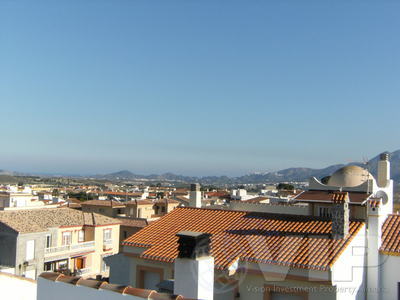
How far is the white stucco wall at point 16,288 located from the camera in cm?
835

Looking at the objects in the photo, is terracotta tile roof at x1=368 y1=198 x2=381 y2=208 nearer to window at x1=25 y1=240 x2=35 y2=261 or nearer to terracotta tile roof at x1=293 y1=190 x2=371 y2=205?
terracotta tile roof at x1=293 y1=190 x2=371 y2=205

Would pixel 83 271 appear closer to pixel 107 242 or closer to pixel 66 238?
pixel 66 238

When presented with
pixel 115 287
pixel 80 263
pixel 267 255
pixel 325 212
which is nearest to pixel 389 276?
pixel 325 212

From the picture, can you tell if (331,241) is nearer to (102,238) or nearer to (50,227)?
(50,227)

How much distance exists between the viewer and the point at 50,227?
3347 cm

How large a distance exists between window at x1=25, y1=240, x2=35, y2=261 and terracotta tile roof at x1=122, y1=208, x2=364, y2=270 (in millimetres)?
18612

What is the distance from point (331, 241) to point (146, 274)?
632 centimetres

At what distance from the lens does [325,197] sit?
15625mm

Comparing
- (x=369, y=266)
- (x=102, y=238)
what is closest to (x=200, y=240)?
(x=369, y=266)

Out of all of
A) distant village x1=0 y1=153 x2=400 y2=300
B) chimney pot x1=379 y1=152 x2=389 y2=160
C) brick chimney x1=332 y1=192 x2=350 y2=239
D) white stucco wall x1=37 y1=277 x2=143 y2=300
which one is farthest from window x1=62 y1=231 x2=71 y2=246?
white stucco wall x1=37 y1=277 x2=143 y2=300

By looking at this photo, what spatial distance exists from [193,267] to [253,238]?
623 cm

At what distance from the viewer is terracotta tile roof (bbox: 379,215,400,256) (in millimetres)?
13062

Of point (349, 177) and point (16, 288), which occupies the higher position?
point (349, 177)

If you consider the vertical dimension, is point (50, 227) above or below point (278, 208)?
below
